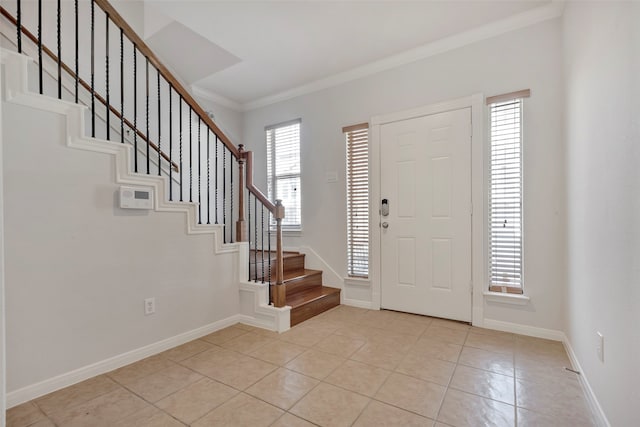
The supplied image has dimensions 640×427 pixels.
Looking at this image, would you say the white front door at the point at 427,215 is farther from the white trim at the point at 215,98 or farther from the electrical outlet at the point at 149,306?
the white trim at the point at 215,98

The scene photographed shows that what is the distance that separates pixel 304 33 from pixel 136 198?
2.06 m

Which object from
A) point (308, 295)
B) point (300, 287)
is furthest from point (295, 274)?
point (308, 295)

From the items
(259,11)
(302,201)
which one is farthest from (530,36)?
(302,201)

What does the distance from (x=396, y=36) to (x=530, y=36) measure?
112 centimetres

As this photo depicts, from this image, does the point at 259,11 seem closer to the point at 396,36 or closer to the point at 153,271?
the point at 396,36

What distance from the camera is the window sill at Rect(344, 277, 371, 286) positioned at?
3.48m

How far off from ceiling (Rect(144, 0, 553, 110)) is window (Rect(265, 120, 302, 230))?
2.20 ft

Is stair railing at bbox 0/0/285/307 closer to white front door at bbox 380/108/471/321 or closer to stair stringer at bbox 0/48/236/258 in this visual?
stair stringer at bbox 0/48/236/258

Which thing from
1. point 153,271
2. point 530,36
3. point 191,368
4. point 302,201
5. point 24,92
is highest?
point 530,36

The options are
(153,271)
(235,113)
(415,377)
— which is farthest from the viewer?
(235,113)

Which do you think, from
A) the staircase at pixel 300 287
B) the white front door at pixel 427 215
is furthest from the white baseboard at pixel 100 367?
the white front door at pixel 427 215

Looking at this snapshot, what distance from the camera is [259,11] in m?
2.57

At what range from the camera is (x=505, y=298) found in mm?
2723

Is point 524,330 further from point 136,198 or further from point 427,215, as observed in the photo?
point 136,198
